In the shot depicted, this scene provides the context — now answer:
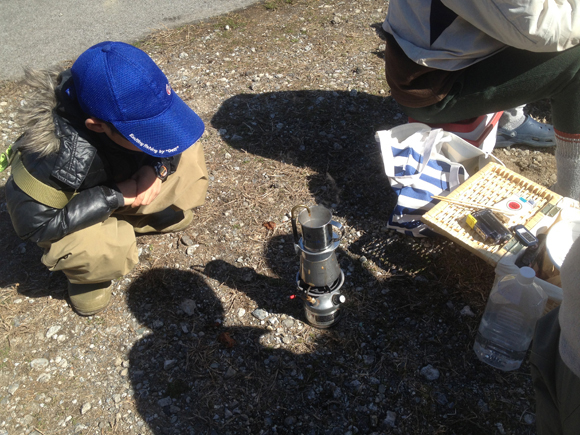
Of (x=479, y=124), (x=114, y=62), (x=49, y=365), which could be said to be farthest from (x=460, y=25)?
(x=49, y=365)

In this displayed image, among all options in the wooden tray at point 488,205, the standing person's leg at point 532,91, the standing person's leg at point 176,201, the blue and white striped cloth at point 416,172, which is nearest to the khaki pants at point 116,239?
the standing person's leg at point 176,201

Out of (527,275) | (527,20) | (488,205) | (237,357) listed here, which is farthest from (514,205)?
(237,357)

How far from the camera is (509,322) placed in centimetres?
224

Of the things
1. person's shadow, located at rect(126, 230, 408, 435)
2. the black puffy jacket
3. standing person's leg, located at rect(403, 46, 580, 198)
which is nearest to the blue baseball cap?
the black puffy jacket

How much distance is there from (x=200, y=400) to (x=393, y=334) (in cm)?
102

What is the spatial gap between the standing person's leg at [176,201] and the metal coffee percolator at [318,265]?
0.85 m

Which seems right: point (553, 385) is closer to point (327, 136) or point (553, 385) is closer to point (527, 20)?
point (527, 20)

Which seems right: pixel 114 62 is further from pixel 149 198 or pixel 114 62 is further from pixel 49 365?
pixel 49 365

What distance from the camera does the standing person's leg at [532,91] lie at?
2367 millimetres

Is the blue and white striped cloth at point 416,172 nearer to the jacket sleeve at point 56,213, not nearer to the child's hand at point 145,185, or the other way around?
the child's hand at point 145,185

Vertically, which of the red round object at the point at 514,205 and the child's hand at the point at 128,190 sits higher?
the child's hand at the point at 128,190

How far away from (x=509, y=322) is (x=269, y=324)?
121cm

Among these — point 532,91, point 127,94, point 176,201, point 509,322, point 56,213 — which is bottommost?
point 509,322

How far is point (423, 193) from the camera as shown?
2.78m
